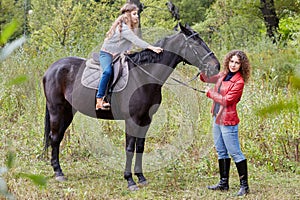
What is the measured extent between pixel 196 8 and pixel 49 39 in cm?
825

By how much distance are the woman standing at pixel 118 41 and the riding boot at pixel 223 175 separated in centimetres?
117

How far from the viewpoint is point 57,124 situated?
507 cm

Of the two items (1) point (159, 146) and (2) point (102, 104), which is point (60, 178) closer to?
(2) point (102, 104)

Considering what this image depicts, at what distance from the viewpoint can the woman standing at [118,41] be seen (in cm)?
432

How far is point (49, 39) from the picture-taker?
558 inches

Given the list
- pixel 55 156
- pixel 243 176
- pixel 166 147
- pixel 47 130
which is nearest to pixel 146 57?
pixel 243 176

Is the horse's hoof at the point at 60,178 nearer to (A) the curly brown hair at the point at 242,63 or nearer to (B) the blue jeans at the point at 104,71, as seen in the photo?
(B) the blue jeans at the point at 104,71

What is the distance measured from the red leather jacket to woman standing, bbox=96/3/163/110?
0.65 metres

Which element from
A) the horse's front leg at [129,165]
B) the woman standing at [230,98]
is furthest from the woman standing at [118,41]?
the woman standing at [230,98]

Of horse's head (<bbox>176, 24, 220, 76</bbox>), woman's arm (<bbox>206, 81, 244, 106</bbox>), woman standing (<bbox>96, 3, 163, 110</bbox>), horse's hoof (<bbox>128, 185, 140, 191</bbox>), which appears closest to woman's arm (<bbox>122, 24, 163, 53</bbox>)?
woman standing (<bbox>96, 3, 163, 110</bbox>)

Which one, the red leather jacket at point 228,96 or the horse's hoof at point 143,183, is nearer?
the red leather jacket at point 228,96

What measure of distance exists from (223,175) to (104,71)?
57.4 inches

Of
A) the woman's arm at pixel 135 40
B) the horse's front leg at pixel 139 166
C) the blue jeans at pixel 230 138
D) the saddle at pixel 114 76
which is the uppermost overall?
the woman's arm at pixel 135 40

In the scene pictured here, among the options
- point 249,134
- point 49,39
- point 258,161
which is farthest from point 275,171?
point 49,39
